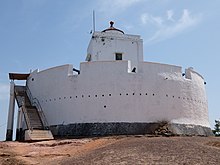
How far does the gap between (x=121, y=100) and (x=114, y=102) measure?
46cm

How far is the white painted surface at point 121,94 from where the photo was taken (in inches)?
682

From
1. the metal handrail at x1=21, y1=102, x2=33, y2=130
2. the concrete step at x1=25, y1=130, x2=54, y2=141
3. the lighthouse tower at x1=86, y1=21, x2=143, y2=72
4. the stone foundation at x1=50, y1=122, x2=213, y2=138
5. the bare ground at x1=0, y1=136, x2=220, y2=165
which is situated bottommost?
the bare ground at x1=0, y1=136, x2=220, y2=165

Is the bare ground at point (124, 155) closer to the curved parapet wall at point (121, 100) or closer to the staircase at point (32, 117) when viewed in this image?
the staircase at point (32, 117)

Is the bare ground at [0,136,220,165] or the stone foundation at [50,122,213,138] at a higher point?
the stone foundation at [50,122,213,138]

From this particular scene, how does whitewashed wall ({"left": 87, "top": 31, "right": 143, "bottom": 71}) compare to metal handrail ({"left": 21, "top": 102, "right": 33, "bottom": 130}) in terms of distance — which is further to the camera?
whitewashed wall ({"left": 87, "top": 31, "right": 143, "bottom": 71})

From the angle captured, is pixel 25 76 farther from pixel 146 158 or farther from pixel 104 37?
pixel 146 158

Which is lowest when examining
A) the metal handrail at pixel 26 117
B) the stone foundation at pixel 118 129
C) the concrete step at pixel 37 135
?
the concrete step at pixel 37 135

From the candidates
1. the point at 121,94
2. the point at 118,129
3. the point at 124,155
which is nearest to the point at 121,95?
the point at 121,94


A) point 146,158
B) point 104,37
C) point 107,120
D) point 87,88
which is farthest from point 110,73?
point 146,158

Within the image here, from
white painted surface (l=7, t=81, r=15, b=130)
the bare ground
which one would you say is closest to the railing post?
white painted surface (l=7, t=81, r=15, b=130)

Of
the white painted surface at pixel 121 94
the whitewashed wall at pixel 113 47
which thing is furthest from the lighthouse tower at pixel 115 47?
the white painted surface at pixel 121 94

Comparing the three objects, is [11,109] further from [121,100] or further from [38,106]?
[121,100]

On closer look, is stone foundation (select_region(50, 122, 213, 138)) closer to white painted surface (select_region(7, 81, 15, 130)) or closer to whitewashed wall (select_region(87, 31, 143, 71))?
white painted surface (select_region(7, 81, 15, 130))

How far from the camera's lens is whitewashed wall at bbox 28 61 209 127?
17.3 m
